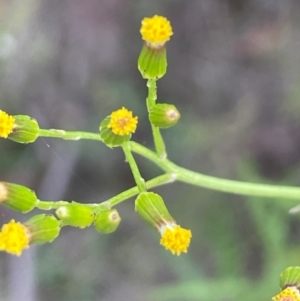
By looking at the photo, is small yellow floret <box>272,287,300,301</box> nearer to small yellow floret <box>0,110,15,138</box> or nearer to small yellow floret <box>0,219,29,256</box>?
small yellow floret <box>0,219,29,256</box>

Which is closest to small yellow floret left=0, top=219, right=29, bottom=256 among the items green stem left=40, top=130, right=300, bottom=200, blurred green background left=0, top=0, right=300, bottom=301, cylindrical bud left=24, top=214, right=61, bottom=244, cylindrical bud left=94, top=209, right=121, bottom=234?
cylindrical bud left=24, top=214, right=61, bottom=244

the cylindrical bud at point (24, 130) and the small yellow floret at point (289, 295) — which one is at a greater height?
the cylindrical bud at point (24, 130)

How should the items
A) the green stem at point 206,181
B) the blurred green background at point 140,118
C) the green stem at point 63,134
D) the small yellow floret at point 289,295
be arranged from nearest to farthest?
1. the small yellow floret at point 289,295
2. the green stem at point 63,134
3. the green stem at point 206,181
4. the blurred green background at point 140,118

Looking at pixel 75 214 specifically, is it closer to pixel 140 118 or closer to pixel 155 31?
pixel 155 31

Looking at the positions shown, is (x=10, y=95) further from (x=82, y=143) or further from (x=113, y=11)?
(x=113, y=11)

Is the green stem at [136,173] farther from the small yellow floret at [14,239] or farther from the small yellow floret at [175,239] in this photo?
the small yellow floret at [14,239]

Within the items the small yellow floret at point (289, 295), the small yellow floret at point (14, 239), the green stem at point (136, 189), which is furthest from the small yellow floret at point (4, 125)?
the small yellow floret at point (289, 295)
